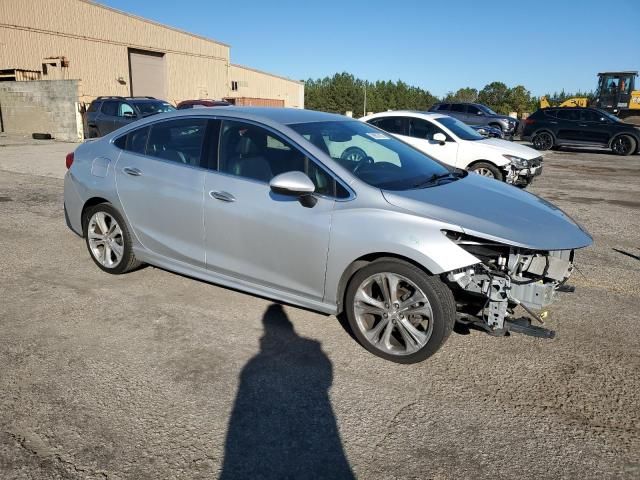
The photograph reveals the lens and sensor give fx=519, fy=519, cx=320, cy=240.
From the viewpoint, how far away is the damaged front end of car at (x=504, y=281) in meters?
3.29

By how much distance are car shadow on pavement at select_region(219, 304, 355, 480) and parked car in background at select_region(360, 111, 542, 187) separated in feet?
21.8

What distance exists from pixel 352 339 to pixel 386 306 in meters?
0.50

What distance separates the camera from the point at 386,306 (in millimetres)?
3453

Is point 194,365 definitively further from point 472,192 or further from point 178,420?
point 472,192

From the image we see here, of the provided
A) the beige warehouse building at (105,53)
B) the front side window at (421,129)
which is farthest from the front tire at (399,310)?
the beige warehouse building at (105,53)

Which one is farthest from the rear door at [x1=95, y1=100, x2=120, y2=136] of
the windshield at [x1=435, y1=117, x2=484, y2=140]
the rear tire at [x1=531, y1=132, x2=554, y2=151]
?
the rear tire at [x1=531, y1=132, x2=554, y2=151]

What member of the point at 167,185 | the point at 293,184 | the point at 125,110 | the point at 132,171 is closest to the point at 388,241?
the point at 293,184

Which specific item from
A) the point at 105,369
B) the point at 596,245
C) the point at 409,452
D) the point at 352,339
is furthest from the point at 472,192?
the point at 596,245

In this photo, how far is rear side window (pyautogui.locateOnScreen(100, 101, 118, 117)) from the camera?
17.5 meters

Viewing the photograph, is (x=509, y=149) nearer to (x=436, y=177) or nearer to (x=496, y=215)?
(x=436, y=177)

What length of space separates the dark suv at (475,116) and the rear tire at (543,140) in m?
3.13

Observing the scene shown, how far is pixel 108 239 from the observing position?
4.93 metres

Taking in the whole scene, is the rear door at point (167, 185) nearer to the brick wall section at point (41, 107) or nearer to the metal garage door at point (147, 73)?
the brick wall section at point (41, 107)

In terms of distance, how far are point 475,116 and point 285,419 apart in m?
23.6
